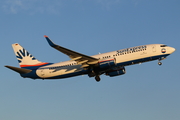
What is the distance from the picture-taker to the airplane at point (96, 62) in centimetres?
4919

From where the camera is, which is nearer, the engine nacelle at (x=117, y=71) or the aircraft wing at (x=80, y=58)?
the aircraft wing at (x=80, y=58)

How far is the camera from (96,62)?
49.9 meters

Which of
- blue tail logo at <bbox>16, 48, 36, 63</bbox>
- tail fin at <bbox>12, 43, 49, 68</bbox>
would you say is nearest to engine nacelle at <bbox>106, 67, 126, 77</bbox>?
tail fin at <bbox>12, 43, 49, 68</bbox>

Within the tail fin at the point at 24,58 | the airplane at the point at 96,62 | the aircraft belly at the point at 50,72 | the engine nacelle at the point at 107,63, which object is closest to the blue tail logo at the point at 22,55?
the tail fin at the point at 24,58

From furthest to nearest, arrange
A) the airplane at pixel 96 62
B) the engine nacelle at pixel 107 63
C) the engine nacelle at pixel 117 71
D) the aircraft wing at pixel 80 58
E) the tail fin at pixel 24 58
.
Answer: the tail fin at pixel 24 58
the engine nacelle at pixel 117 71
the airplane at pixel 96 62
the engine nacelle at pixel 107 63
the aircraft wing at pixel 80 58

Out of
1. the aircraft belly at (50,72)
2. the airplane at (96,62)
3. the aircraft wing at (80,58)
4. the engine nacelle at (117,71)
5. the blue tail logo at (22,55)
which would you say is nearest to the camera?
the aircraft wing at (80,58)

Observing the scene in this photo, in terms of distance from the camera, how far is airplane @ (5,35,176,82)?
49188mm

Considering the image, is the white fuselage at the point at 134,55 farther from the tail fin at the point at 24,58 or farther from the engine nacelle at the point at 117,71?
the tail fin at the point at 24,58

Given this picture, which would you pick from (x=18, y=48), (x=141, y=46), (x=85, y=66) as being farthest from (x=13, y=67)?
(x=141, y=46)

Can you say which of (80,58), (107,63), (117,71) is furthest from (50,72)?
(117,71)

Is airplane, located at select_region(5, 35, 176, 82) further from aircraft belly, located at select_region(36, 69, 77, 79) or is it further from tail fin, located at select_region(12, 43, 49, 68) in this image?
tail fin, located at select_region(12, 43, 49, 68)

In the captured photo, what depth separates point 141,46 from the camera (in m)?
50.3

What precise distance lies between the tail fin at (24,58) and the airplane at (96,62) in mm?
1561

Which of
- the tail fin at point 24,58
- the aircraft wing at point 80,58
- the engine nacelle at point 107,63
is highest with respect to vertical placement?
the tail fin at point 24,58
